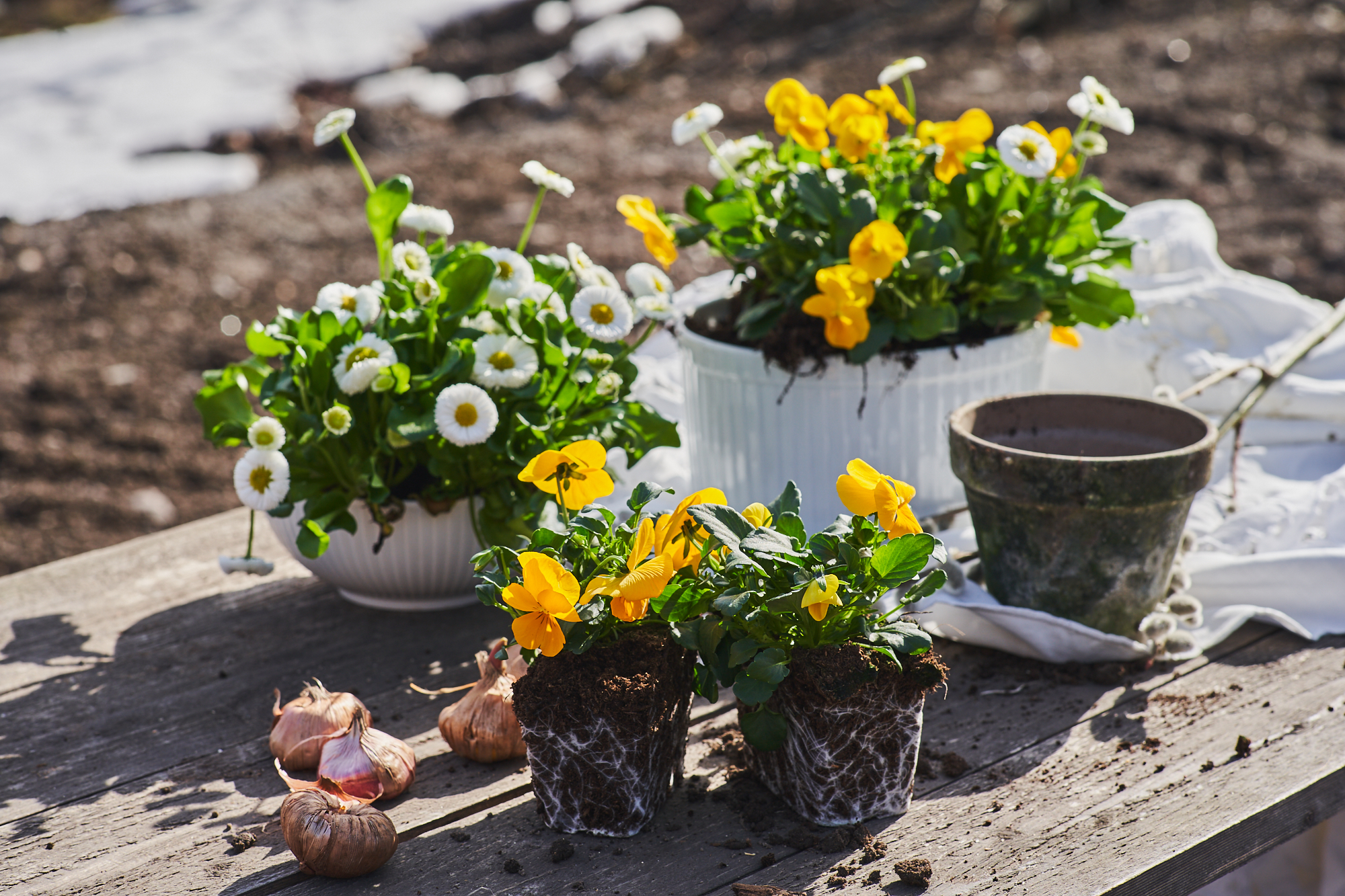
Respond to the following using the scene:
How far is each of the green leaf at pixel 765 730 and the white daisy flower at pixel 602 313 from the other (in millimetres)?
425

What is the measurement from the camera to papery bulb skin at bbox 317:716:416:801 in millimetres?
1002

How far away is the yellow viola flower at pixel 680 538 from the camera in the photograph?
0.93 m

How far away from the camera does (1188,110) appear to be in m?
4.78

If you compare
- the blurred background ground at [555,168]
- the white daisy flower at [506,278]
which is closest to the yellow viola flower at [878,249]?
the white daisy flower at [506,278]

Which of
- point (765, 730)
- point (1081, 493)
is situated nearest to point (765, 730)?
point (765, 730)

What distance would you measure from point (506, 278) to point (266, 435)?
30 cm

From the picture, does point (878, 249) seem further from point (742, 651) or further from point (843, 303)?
point (742, 651)

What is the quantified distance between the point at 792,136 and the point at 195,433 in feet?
7.87

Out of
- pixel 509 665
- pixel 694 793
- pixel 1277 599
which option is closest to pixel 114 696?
pixel 509 665

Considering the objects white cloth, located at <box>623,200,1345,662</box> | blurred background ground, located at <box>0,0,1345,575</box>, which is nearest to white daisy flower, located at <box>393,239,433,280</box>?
white cloth, located at <box>623,200,1345,662</box>

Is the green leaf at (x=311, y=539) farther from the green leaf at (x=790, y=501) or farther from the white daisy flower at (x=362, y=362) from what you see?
the green leaf at (x=790, y=501)

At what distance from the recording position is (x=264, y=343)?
1.25 metres

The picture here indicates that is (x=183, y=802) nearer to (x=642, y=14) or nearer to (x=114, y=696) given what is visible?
(x=114, y=696)

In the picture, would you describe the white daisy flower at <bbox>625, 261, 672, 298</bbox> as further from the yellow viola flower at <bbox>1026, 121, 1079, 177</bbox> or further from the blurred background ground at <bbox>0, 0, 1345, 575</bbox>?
the blurred background ground at <bbox>0, 0, 1345, 575</bbox>
